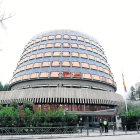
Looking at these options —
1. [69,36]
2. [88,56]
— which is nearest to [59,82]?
[88,56]

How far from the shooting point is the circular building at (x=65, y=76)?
3569 cm

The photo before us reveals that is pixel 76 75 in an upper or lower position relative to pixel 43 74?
lower

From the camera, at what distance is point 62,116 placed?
62.8ft

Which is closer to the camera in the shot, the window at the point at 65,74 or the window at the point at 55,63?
the window at the point at 65,74

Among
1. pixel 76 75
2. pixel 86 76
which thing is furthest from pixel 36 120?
pixel 86 76

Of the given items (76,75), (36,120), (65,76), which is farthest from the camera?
(76,75)

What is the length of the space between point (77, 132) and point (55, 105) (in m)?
17.5

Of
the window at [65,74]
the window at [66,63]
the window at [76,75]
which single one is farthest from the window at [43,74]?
the window at [76,75]

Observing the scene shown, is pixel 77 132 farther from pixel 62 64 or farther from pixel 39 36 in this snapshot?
pixel 39 36

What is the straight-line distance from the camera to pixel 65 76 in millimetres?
40625

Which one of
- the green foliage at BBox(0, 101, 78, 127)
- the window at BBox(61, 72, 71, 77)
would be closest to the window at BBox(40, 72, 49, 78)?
the window at BBox(61, 72, 71, 77)

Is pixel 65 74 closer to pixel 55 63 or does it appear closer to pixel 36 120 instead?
pixel 55 63

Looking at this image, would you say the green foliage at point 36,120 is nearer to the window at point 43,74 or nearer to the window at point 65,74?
the window at point 65,74

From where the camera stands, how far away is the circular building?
35.7 metres
